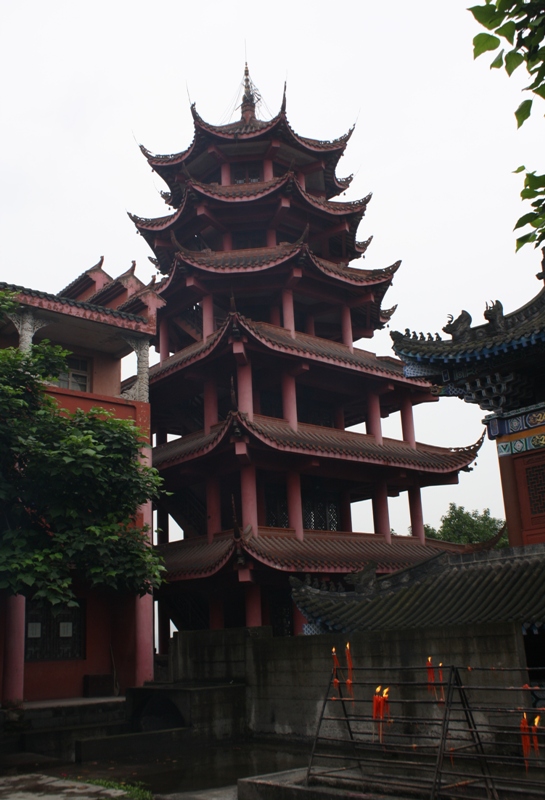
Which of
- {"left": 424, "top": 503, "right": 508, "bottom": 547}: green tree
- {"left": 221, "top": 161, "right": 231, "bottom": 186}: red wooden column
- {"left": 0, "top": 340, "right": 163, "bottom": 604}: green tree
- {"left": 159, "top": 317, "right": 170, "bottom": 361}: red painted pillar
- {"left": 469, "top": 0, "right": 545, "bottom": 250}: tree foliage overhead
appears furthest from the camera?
{"left": 424, "top": 503, "right": 508, "bottom": 547}: green tree

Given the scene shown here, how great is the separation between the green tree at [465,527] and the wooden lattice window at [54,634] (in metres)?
29.7

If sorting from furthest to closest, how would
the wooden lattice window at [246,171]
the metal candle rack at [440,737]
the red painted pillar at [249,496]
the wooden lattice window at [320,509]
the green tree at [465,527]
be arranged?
the green tree at [465,527] → the wooden lattice window at [246,171] → the wooden lattice window at [320,509] → the red painted pillar at [249,496] → the metal candle rack at [440,737]

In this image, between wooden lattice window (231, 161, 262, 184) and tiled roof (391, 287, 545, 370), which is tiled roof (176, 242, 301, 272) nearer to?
wooden lattice window (231, 161, 262, 184)

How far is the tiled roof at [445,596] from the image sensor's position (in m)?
11.8

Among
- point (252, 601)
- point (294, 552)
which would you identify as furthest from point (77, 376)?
point (252, 601)

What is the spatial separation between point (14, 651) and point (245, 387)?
9.68 meters

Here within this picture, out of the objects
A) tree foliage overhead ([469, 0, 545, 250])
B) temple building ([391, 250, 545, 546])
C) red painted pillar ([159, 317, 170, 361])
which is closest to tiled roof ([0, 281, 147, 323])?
red painted pillar ([159, 317, 170, 361])

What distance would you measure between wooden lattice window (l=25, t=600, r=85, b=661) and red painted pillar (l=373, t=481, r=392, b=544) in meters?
9.88

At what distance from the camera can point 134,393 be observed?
2189 cm

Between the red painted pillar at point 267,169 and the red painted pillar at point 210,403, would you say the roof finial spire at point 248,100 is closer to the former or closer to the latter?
the red painted pillar at point 267,169

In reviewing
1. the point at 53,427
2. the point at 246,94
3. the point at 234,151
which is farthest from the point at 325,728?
the point at 246,94

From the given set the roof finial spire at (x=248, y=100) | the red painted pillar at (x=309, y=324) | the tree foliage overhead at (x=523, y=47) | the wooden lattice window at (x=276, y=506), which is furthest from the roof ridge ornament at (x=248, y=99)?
the tree foliage overhead at (x=523, y=47)

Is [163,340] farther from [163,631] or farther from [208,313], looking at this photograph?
[163,631]

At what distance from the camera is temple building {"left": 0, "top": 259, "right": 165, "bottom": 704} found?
18.9 m
